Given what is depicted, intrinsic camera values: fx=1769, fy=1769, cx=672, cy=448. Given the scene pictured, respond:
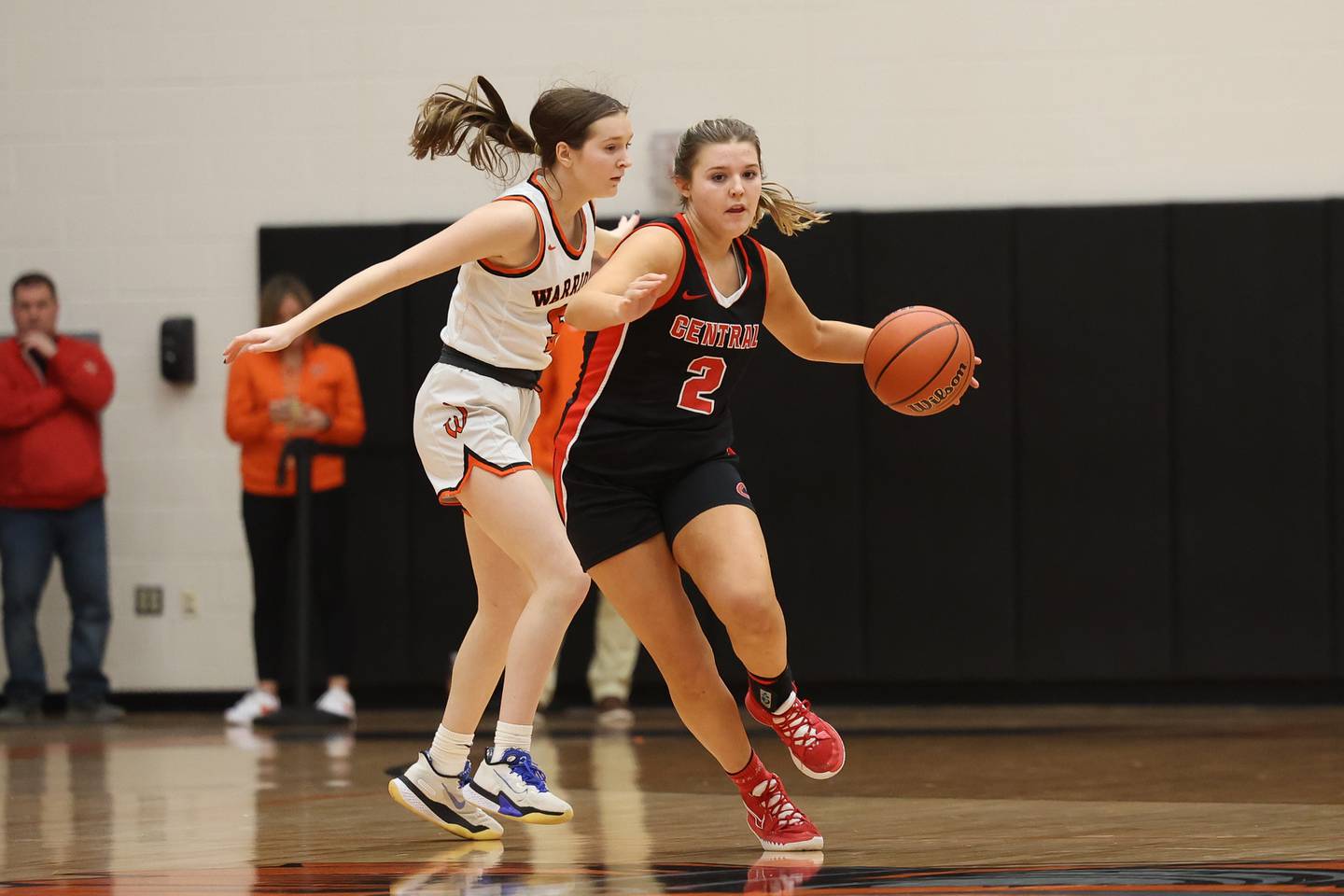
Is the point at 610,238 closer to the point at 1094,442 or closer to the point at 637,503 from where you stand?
the point at 637,503

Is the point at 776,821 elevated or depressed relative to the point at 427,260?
depressed

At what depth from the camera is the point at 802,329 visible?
349 centimetres

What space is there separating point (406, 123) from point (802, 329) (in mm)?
4162

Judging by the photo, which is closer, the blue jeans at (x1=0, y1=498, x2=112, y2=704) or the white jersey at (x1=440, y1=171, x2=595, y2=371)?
the white jersey at (x1=440, y1=171, x2=595, y2=371)

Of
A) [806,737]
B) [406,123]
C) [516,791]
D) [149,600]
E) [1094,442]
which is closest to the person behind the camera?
[806,737]

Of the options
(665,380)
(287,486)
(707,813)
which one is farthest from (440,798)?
(287,486)

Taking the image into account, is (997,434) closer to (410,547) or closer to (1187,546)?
(1187,546)

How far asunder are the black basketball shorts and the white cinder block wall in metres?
3.97

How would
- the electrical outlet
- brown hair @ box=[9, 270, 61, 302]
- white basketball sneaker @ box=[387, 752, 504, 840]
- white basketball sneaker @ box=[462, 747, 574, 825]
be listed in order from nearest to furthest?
white basketball sneaker @ box=[462, 747, 574, 825], white basketball sneaker @ box=[387, 752, 504, 840], brown hair @ box=[9, 270, 61, 302], the electrical outlet

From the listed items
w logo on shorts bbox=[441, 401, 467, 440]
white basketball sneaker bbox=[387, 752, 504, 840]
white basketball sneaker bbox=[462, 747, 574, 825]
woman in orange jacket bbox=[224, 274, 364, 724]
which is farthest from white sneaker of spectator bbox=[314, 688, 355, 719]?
w logo on shorts bbox=[441, 401, 467, 440]

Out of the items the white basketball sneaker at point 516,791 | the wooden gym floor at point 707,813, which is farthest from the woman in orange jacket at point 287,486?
the white basketball sneaker at point 516,791

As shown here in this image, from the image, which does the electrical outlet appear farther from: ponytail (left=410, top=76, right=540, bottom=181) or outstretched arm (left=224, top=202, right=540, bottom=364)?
outstretched arm (left=224, top=202, right=540, bottom=364)

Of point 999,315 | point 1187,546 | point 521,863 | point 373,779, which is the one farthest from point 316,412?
point 521,863

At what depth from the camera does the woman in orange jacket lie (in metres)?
6.73
